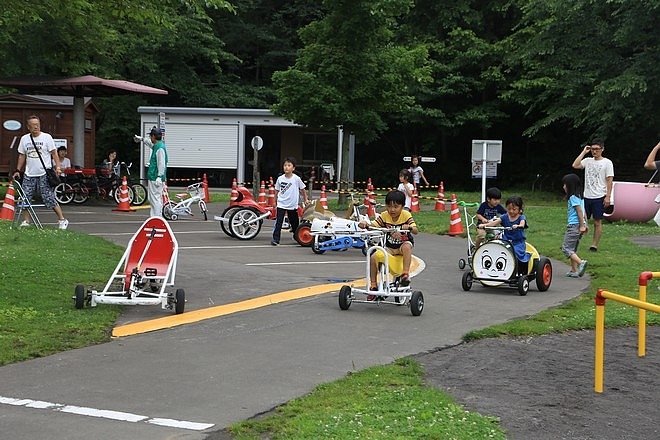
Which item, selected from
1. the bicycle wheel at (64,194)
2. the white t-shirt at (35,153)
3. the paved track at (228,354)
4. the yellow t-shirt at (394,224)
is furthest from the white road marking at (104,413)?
the bicycle wheel at (64,194)

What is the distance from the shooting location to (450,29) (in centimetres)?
4194

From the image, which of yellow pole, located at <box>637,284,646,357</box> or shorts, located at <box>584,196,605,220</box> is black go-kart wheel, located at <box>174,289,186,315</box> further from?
shorts, located at <box>584,196,605,220</box>

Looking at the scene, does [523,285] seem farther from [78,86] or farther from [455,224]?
[78,86]

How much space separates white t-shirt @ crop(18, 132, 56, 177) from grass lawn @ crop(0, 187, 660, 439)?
1083mm

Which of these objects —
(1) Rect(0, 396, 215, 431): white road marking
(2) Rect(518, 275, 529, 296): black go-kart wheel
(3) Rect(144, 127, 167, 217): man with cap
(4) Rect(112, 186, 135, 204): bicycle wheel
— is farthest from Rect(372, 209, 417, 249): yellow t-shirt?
(4) Rect(112, 186, 135, 204): bicycle wheel

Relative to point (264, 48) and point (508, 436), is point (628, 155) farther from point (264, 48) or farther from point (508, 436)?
point (508, 436)

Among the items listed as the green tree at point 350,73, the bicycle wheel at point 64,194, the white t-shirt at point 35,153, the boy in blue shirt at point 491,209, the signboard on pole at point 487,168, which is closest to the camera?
the boy in blue shirt at point 491,209

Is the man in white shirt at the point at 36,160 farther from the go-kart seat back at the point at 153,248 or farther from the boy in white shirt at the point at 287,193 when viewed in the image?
the go-kart seat back at the point at 153,248

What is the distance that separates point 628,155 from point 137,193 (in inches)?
890

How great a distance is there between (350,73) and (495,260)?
16.5 m

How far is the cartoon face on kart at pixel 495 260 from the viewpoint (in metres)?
11.8

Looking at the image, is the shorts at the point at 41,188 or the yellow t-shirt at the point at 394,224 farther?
the shorts at the point at 41,188

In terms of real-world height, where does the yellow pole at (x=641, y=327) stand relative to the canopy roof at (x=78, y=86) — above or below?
below

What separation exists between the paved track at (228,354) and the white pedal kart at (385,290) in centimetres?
13
